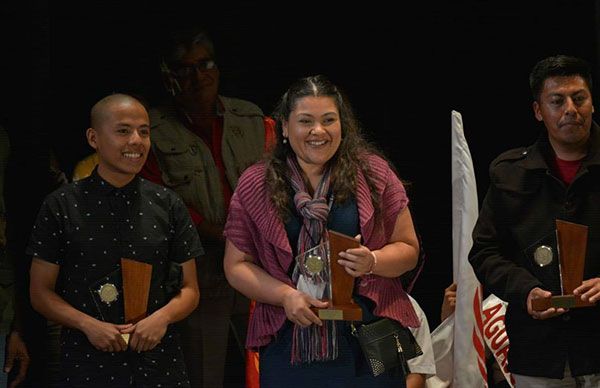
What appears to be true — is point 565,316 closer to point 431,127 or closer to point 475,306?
point 475,306

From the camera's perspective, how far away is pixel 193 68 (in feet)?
15.5

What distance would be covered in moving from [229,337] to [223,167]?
79 cm

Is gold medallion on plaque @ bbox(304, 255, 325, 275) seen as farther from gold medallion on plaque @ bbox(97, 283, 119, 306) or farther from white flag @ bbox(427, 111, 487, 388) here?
white flag @ bbox(427, 111, 487, 388)

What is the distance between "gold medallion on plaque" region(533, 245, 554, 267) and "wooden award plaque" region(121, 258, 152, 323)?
1.28m

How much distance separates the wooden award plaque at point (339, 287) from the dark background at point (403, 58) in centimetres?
178

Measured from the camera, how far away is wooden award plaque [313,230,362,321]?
295 centimetres

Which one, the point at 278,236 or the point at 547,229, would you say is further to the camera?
the point at 547,229

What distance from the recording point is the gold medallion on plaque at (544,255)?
10.7 ft

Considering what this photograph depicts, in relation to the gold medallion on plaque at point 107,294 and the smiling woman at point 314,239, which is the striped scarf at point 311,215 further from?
the gold medallion on plaque at point 107,294

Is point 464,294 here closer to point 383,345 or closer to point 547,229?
point 547,229

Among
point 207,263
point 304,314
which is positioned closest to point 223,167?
point 207,263

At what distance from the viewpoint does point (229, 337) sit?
468 centimetres

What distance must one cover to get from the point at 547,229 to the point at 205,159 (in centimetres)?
184

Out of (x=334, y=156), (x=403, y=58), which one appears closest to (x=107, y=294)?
(x=334, y=156)
